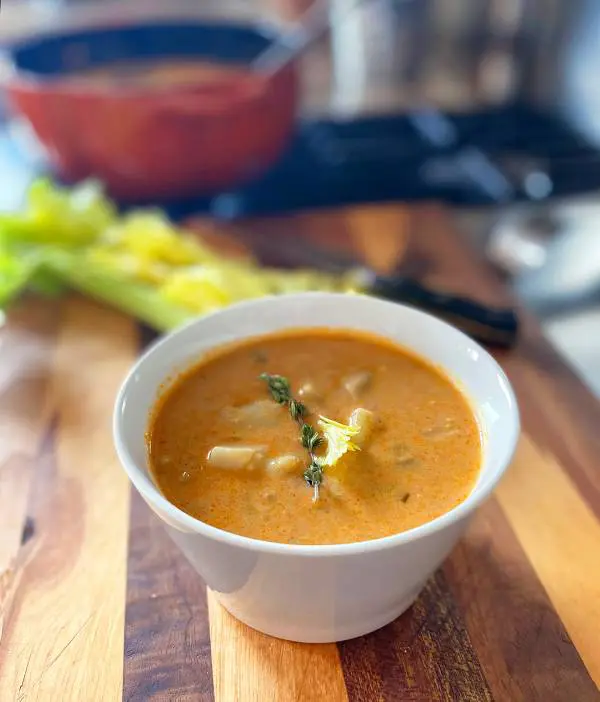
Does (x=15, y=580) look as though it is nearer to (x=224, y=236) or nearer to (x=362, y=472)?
(x=362, y=472)

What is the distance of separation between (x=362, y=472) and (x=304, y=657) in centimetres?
26

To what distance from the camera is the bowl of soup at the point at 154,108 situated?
6.40 ft

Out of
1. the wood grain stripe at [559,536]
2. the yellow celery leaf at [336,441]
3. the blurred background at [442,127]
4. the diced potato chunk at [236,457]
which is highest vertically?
the yellow celery leaf at [336,441]

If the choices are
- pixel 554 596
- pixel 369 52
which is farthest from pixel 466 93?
pixel 554 596

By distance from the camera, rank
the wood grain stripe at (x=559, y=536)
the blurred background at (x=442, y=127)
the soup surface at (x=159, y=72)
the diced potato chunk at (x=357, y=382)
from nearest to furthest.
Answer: the wood grain stripe at (x=559, y=536) < the diced potato chunk at (x=357, y=382) < the blurred background at (x=442, y=127) < the soup surface at (x=159, y=72)

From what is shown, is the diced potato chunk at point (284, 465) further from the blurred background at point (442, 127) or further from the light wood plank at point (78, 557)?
the blurred background at point (442, 127)

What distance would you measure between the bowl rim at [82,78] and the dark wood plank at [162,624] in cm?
119

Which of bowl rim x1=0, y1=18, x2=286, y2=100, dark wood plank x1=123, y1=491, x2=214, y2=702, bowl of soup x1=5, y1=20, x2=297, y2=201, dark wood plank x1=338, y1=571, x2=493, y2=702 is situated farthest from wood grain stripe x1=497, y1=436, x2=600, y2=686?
bowl rim x1=0, y1=18, x2=286, y2=100

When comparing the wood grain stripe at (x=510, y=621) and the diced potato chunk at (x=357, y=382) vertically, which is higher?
the diced potato chunk at (x=357, y=382)

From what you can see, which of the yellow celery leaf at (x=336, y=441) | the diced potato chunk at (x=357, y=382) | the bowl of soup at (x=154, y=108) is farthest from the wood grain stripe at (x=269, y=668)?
the bowl of soup at (x=154, y=108)

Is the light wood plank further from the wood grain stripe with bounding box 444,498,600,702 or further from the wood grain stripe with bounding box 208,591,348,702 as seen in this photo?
the wood grain stripe with bounding box 444,498,600,702

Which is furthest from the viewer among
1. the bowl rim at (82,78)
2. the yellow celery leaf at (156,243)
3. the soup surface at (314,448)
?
the bowl rim at (82,78)

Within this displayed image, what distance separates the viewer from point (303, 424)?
1.09 m

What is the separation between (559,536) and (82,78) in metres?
1.96
